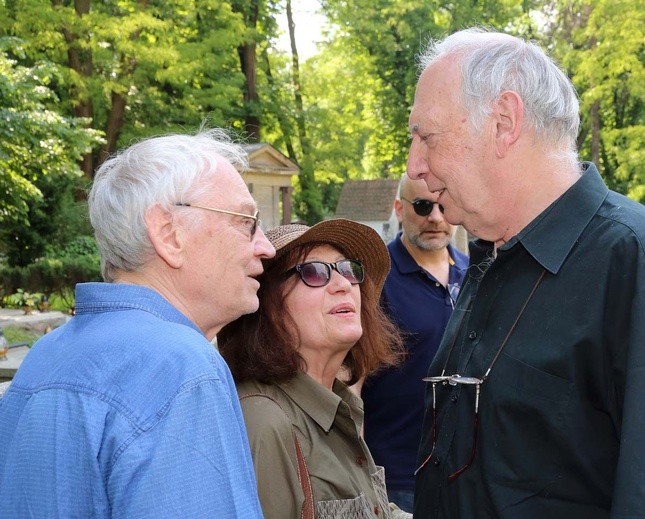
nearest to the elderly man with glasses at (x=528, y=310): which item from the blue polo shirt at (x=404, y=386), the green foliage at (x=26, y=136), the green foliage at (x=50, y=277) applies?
the blue polo shirt at (x=404, y=386)

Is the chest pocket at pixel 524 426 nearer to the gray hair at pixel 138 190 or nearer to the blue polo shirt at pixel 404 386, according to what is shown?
the gray hair at pixel 138 190

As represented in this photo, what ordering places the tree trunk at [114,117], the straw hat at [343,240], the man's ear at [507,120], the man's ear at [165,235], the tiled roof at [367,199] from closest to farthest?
the man's ear at [165,235], the man's ear at [507,120], the straw hat at [343,240], the tree trunk at [114,117], the tiled roof at [367,199]

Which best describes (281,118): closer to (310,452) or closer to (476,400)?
(310,452)

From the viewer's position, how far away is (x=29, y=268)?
16547 mm

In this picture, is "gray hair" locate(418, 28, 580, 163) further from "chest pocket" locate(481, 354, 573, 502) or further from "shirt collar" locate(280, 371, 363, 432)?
"shirt collar" locate(280, 371, 363, 432)

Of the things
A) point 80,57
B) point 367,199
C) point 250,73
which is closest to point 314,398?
point 80,57

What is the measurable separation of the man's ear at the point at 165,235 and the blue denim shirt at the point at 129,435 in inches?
A: 12.6

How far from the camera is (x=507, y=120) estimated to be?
2.05m

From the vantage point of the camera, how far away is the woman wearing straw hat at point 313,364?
7.43 feet

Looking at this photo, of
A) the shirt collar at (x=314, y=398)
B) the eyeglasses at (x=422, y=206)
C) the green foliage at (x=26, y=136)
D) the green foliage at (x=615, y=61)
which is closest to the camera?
the shirt collar at (x=314, y=398)

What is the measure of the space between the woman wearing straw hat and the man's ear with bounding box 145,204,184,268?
639mm

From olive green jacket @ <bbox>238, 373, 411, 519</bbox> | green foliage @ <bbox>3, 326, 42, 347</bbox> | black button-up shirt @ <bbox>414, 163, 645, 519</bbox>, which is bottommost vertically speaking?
green foliage @ <bbox>3, 326, 42, 347</bbox>

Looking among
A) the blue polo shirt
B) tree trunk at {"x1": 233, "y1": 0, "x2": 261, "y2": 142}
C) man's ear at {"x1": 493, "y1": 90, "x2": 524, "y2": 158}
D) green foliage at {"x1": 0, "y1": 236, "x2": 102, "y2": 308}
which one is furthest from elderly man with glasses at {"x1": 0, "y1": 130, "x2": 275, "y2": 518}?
tree trunk at {"x1": 233, "y1": 0, "x2": 261, "y2": 142}

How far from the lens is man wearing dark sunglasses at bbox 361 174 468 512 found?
153 inches
